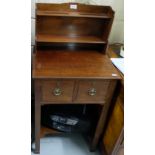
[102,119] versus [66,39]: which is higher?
[66,39]

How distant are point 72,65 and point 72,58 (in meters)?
0.09

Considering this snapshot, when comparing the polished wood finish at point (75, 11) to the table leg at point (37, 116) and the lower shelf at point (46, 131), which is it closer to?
the table leg at point (37, 116)

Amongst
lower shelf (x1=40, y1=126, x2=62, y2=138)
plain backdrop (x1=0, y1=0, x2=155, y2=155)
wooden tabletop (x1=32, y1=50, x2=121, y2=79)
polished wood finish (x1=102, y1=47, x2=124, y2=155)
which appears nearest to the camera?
plain backdrop (x1=0, y1=0, x2=155, y2=155)

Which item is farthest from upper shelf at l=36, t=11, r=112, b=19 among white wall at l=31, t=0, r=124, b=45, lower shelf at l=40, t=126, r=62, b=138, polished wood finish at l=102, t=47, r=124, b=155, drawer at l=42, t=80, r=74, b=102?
lower shelf at l=40, t=126, r=62, b=138

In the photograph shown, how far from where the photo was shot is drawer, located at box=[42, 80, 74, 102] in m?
1.17

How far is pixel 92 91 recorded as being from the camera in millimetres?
1238

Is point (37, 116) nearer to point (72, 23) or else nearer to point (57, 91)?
point (57, 91)

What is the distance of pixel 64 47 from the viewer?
1388 millimetres

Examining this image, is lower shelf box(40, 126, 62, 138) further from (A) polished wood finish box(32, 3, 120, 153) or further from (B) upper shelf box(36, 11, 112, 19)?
(B) upper shelf box(36, 11, 112, 19)
